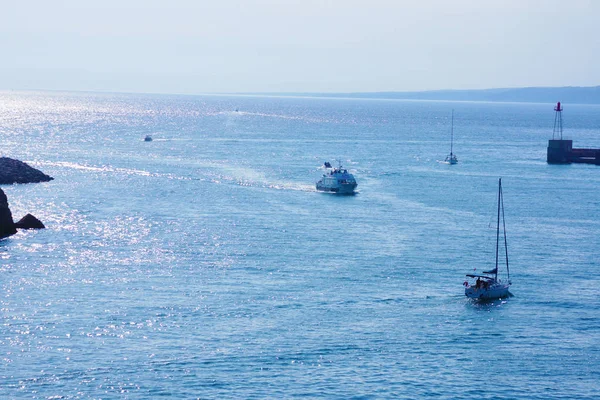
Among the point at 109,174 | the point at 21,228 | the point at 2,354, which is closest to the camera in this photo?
the point at 2,354

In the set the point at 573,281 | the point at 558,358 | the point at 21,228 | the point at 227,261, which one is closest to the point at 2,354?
the point at 227,261

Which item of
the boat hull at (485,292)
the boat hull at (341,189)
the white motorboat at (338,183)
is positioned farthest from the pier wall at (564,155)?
the boat hull at (485,292)

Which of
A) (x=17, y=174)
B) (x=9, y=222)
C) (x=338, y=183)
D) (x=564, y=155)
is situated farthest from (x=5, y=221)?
(x=564, y=155)

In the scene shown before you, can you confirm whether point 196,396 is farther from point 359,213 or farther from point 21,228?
point 359,213

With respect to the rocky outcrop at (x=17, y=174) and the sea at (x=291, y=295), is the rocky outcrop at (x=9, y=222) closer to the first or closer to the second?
the sea at (x=291, y=295)

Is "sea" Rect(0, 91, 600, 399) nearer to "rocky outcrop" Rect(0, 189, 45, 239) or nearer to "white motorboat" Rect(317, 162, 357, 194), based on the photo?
"rocky outcrop" Rect(0, 189, 45, 239)

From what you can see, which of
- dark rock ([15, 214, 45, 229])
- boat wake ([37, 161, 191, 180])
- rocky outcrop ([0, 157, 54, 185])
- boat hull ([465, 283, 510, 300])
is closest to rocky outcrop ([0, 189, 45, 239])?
dark rock ([15, 214, 45, 229])

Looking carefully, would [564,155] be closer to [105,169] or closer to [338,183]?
[338,183]
